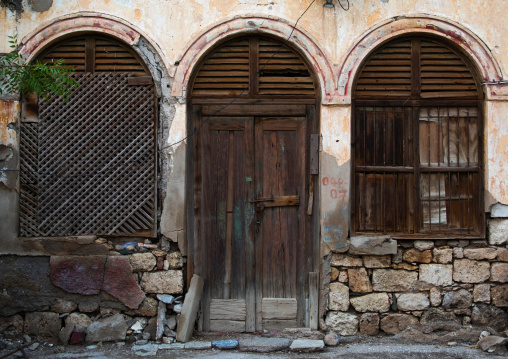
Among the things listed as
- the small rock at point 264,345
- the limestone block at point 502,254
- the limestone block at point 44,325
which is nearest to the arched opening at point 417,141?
the limestone block at point 502,254

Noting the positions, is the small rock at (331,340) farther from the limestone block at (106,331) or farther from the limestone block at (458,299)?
the limestone block at (106,331)

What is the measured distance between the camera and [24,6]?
5.77 metres

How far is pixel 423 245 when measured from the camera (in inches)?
228

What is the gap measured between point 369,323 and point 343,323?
286 millimetres

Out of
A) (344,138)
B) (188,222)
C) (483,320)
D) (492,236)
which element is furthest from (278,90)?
(483,320)

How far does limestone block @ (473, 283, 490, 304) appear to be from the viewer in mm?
5758

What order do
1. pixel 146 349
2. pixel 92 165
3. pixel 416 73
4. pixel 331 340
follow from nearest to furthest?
pixel 146 349 → pixel 331 340 → pixel 92 165 → pixel 416 73

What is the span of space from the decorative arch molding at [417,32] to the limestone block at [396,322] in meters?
2.45

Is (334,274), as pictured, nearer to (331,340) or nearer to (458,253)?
(331,340)

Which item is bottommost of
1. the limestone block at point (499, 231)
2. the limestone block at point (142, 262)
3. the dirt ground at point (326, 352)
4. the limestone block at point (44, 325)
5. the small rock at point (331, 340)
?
the dirt ground at point (326, 352)

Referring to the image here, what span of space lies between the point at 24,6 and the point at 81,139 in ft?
5.24

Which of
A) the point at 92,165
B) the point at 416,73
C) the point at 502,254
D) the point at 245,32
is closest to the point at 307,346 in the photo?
the point at 502,254

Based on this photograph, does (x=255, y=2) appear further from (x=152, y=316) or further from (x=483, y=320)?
(x=483, y=320)

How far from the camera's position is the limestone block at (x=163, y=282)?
18.9 ft
